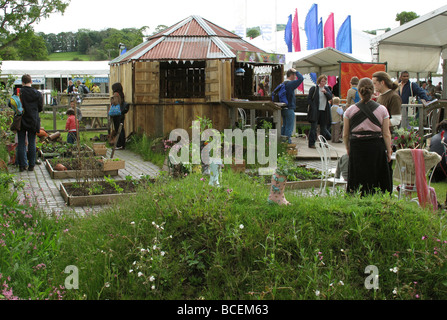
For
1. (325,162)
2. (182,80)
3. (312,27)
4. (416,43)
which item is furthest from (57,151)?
(312,27)

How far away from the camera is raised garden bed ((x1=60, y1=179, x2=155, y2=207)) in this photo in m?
8.28

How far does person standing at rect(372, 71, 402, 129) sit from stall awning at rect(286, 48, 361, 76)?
489 inches

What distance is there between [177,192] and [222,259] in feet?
4.42

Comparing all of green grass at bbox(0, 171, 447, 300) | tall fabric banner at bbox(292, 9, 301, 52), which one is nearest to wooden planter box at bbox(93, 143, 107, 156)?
green grass at bbox(0, 171, 447, 300)

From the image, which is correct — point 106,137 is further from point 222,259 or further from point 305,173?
point 222,259

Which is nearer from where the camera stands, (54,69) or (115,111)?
(115,111)

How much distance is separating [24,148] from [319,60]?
13939 mm

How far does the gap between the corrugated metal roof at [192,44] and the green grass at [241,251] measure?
36.7 ft

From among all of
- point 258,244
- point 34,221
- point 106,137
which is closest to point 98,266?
point 258,244

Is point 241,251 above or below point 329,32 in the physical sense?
below

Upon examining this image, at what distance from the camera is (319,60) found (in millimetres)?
22031

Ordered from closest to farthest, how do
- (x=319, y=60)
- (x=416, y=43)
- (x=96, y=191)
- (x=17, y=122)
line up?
(x=96, y=191)
(x=17, y=122)
(x=416, y=43)
(x=319, y=60)

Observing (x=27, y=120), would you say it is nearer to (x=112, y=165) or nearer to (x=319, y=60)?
(x=112, y=165)

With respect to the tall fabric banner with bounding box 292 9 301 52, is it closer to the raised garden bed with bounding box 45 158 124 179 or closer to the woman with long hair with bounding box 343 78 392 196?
the raised garden bed with bounding box 45 158 124 179
